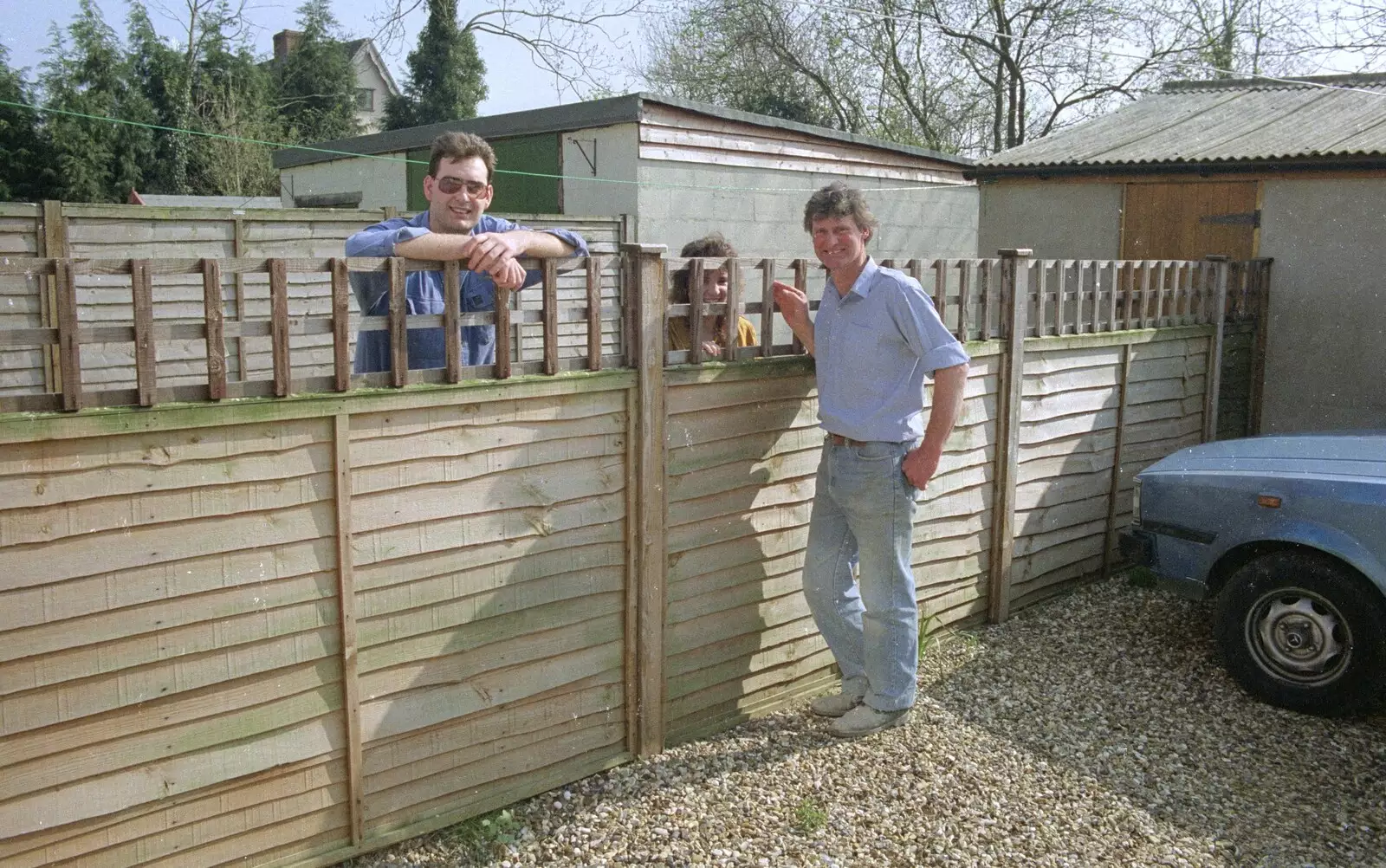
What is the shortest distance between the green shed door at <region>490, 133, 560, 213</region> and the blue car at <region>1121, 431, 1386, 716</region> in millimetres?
7896

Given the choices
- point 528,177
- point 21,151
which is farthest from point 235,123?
point 528,177

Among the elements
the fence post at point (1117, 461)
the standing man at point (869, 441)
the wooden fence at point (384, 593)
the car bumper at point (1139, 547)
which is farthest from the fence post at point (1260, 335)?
the standing man at point (869, 441)

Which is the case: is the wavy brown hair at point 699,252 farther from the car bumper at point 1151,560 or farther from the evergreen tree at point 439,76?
the evergreen tree at point 439,76

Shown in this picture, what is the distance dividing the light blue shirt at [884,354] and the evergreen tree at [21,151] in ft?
101

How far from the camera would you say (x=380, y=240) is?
12.3ft

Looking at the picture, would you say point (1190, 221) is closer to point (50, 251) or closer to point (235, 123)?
point (50, 251)

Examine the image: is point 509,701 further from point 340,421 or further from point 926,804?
point 926,804

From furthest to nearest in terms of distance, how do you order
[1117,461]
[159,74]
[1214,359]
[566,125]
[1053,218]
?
[159,74] → [566,125] → [1053,218] → [1214,359] → [1117,461]

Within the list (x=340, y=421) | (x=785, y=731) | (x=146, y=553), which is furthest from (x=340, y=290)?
(x=785, y=731)

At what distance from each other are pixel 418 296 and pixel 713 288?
4.09 feet

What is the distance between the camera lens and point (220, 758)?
331cm

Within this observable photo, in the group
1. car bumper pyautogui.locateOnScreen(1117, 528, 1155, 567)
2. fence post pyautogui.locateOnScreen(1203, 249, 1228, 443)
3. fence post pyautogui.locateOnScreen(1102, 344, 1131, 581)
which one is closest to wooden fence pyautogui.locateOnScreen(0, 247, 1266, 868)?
car bumper pyautogui.locateOnScreen(1117, 528, 1155, 567)

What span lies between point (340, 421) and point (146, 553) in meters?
0.64

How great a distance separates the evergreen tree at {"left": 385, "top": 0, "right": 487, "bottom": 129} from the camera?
32.8 meters
